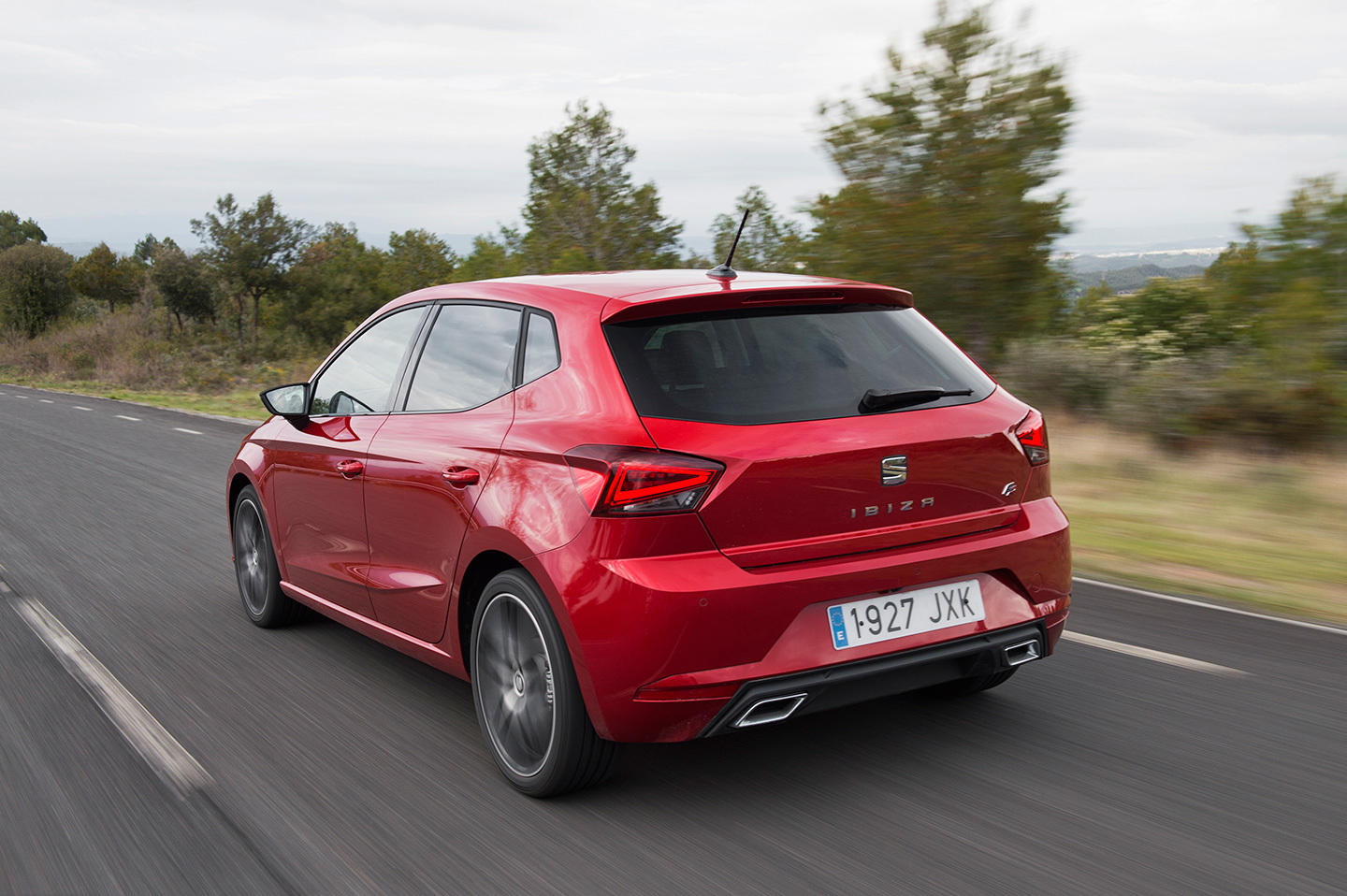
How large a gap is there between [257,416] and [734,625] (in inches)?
717

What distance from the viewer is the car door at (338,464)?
4.78 meters

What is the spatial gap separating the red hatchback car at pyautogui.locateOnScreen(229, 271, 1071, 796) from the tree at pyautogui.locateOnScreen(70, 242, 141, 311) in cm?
8828

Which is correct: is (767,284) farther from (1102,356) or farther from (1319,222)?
(1102,356)

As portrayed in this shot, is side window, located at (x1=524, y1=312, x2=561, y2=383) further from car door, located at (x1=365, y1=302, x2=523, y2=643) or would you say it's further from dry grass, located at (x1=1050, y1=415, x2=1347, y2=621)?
dry grass, located at (x1=1050, y1=415, x2=1347, y2=621)

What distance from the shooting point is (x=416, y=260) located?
8900cm

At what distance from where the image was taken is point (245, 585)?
6.19 m

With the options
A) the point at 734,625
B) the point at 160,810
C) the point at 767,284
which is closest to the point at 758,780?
the point at 734,625

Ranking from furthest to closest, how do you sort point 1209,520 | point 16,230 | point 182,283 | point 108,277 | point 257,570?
1. point 16,230
2. point 108,277
3. point 182,283
4. point 1209,520
5. point 257,570

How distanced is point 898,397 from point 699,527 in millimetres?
811

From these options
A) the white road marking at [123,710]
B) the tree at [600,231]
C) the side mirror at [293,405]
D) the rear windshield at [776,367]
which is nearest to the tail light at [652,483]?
the rear windshield at [776,367]

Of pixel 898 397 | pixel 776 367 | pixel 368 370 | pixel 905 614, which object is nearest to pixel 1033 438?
pixel 898 397

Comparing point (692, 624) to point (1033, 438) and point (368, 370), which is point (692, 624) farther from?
point (368, 370)

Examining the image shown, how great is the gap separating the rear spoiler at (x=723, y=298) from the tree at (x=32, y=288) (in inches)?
2890

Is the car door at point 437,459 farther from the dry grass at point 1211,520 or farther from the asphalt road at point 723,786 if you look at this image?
the dry grass at point 1211,520
